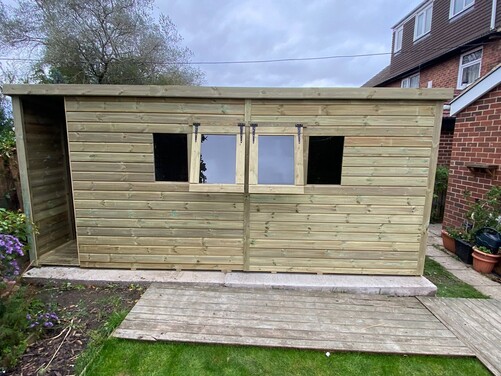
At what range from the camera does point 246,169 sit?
3.17 metres

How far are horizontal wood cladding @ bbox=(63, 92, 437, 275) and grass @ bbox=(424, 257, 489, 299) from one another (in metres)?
0.39

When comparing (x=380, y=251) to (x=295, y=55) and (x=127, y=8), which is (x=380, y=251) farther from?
(x=295, y=55)

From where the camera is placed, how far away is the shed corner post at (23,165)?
3186 mm

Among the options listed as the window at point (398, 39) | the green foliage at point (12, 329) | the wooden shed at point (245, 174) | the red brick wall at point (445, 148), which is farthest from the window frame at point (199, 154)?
the window at point (398, 39)

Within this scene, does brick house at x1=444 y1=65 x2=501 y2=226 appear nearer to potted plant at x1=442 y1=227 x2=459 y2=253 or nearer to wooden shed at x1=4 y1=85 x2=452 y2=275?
potted plant at x1=442 y1=227 x2=459 y2=253

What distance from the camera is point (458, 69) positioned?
9289 millimetres

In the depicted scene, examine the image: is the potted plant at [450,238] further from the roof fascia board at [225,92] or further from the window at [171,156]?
the window at [171,156]

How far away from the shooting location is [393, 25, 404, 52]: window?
13.5 metres

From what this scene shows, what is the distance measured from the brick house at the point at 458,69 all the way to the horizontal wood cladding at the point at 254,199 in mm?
1885

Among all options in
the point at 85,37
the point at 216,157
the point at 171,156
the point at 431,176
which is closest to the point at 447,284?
the point at 431,176

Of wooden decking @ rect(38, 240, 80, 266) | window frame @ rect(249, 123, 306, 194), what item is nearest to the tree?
wooden decking @ rect(38, 240, 80, 266)

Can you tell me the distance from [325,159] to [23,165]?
366 cm

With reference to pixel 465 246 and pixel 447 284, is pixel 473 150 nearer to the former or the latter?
pixel 465 246

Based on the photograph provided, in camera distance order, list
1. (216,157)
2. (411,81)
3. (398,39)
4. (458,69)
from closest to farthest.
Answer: (216,157) < (458,69) < (411,81) < (398,39)
